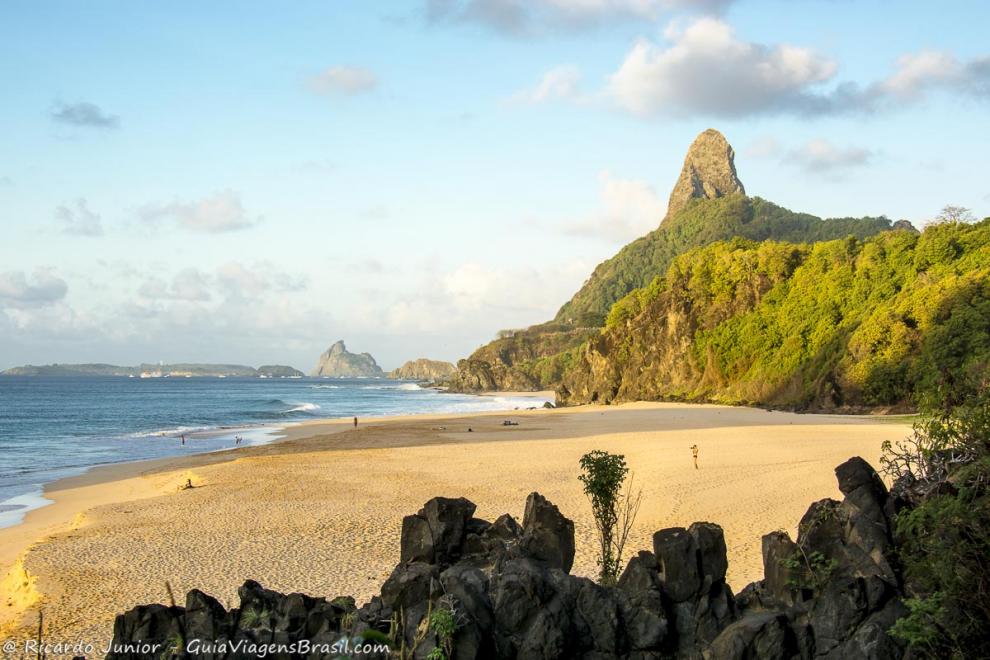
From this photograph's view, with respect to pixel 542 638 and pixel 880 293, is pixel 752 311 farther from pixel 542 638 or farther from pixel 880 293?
pixel 542 638

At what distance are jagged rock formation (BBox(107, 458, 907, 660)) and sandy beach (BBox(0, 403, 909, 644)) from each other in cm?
568

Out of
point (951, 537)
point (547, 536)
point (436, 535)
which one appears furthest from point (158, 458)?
point (951, 537)

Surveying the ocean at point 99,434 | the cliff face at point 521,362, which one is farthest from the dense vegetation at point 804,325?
the cliff face at point 521,362

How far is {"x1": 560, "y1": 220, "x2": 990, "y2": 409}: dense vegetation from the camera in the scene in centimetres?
5484

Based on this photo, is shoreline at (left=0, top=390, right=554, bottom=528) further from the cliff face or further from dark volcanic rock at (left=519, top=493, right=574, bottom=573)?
the cliff face

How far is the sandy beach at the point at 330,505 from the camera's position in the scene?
15.2 metres

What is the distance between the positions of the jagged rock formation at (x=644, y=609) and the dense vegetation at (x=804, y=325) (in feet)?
110

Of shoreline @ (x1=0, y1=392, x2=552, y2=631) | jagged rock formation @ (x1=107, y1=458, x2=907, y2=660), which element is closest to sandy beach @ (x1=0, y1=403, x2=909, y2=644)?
shoreline @ (x1=0, y1=392, x2=552, y2=631)

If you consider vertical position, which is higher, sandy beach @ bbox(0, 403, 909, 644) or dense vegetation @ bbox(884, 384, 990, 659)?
dense vegetation @ bbox(884, 384, 990, 659)

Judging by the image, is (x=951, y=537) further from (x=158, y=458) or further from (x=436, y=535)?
(x=158, y=458)

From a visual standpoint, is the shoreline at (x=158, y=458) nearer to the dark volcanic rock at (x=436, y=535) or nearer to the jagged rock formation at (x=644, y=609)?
the dark volcanic rock at (x=436, y=535)

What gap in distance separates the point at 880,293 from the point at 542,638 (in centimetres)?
6605

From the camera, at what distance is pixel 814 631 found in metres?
7.52

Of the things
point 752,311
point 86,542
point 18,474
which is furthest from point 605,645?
point 752,311
